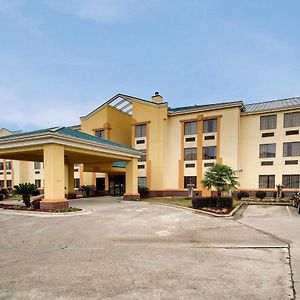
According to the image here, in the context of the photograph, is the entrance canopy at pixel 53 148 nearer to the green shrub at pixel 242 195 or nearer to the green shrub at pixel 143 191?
the green shrub at pixel 143 191

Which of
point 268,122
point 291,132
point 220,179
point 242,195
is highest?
point 268,122

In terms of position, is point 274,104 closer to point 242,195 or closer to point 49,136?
point 242,195

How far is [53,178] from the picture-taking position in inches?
640

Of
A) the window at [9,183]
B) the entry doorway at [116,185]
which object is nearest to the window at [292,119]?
the entry doorway at [116,185]

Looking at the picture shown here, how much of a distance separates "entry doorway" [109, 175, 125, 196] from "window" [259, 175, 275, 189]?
18.1 meters

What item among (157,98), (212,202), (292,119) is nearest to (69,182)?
(157,98)

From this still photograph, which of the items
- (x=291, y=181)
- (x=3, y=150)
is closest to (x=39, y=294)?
(x=3, y=150)

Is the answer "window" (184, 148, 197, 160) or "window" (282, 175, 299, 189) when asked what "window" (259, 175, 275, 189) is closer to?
"window" (282, 175, 299, 189)

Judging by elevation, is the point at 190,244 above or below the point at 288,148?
below

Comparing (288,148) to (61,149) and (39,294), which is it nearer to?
(61,149)

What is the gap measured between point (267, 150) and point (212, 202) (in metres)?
14.4

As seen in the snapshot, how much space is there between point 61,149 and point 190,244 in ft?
37.8

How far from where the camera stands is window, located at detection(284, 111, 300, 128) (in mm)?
27641

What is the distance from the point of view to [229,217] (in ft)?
49.9
